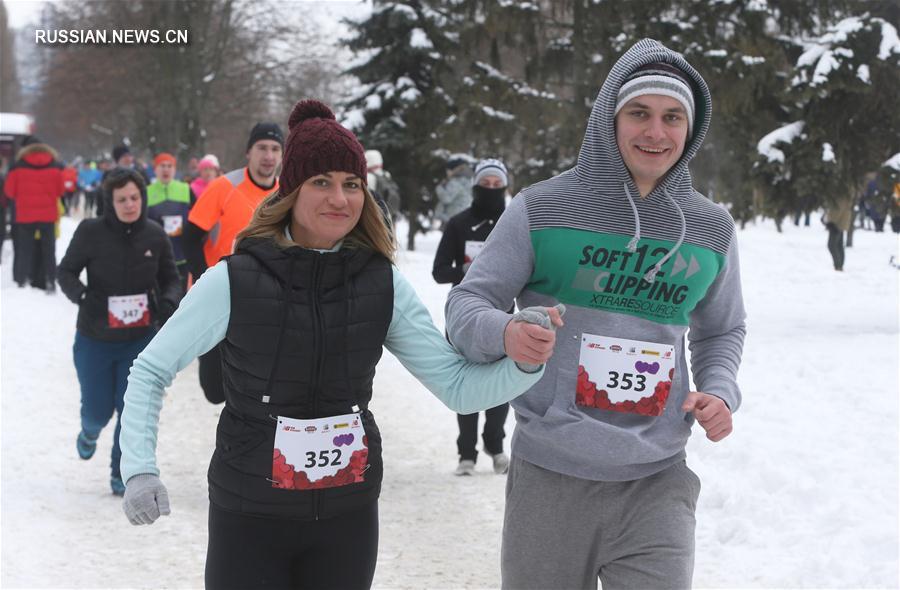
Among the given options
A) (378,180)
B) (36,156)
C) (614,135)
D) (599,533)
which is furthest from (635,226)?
(36,156)

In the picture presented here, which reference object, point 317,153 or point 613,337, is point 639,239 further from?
point 317,153

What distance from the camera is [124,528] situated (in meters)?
5.94

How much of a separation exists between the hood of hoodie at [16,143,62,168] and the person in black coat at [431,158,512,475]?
1013 cm

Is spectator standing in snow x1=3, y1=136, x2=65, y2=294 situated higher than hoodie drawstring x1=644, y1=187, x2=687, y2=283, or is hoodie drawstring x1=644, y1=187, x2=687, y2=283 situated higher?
hoodie drawstring x1=644, y1=187, x2=687, y2=283

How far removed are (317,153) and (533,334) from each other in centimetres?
83

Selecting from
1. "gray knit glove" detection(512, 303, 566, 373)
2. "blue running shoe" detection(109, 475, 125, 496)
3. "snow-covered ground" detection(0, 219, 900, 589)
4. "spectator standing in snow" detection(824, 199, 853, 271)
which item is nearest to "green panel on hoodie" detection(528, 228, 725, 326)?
"gray knit glove" detection(512, 303, 566, 373)

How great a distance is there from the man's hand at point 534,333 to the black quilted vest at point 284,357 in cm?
47

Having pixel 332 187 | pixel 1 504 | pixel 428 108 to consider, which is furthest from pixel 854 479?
pixel 428 108

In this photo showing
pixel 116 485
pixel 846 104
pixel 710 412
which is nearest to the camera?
pixel 710 412

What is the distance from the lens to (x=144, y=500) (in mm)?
2748

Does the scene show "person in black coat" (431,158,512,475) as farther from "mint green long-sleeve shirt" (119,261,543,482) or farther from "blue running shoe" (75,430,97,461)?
"mint green long-sleeve shirt" (119,261,543,482)

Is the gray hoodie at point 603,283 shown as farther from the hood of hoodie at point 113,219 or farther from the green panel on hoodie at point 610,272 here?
the hood of hoodie at point 113,219

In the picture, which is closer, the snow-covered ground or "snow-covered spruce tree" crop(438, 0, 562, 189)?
the snow-covered ground

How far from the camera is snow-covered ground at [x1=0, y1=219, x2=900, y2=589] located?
5.27 m
